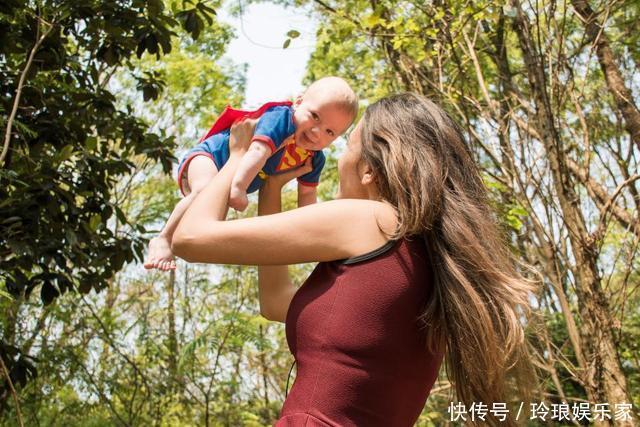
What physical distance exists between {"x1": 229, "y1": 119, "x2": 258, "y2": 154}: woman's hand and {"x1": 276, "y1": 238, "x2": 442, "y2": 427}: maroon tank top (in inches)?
23.1

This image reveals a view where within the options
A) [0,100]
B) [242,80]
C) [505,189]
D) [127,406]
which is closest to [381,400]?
[0,100]

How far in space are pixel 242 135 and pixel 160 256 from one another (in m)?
0.40

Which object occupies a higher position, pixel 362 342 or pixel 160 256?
pixel 160 256

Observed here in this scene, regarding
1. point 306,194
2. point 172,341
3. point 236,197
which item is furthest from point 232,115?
point 172,341

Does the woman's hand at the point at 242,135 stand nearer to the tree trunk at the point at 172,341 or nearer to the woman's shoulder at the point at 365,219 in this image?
the woman's shoulder at the point at 365,219

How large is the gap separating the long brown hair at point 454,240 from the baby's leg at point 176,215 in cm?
63

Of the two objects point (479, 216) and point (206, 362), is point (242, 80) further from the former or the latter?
point (479, 216)

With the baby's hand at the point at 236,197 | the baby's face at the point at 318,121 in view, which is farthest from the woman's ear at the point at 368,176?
the baby's face at the point at 318,121

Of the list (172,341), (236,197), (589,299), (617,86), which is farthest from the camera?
(172,341)

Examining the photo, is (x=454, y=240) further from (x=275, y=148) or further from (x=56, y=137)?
(x=56, y=137)

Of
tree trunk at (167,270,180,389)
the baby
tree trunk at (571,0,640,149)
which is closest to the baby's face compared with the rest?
the baby

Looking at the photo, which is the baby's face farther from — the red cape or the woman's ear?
the woman's ear

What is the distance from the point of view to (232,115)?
2.08 metres

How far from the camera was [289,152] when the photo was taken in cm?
203
